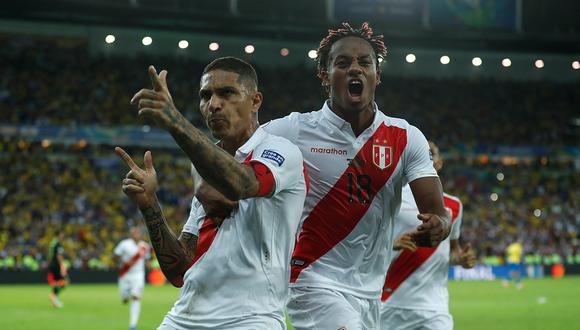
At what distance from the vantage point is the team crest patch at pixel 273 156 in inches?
172

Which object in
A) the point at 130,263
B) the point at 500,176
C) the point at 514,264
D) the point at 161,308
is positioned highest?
the point at 500,176

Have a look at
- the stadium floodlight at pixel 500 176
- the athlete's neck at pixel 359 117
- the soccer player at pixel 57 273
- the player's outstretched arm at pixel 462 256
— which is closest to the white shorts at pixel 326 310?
the athlete's neck at pixel 359 117

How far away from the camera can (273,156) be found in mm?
4391

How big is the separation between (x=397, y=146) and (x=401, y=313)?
295cm

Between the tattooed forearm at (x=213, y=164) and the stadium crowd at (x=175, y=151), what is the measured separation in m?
30.8

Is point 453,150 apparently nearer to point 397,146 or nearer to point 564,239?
point 564,239

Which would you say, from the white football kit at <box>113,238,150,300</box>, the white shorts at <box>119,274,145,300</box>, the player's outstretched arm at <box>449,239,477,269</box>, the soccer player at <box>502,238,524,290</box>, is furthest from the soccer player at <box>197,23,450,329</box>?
the soccer player at <box>502,238,524,290</box>

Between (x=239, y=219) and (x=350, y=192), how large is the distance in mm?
1462

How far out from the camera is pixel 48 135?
3909 cm

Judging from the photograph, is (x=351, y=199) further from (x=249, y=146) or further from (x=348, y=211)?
(x=249, y=146)

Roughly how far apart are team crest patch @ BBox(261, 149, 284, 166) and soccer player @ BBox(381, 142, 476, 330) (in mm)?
3799

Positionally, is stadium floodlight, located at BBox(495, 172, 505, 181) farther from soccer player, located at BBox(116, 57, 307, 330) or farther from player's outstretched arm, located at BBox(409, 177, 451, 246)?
soccer player, located at BBox(116, 57, 307, 330)

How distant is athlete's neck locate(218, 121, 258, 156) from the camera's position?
15.3 feet

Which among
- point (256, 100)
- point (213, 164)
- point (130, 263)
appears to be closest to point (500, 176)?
point (130, 263)
